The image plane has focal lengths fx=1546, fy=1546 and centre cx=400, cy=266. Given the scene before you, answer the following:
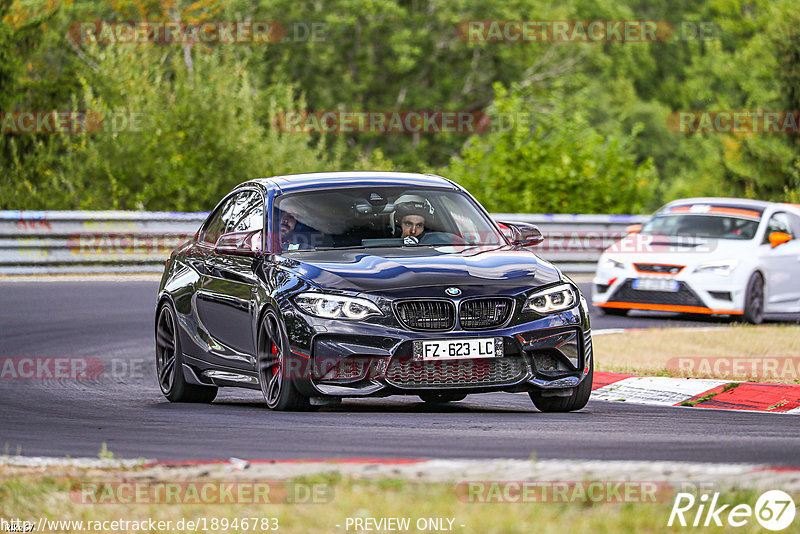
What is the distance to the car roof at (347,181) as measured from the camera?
10.6m

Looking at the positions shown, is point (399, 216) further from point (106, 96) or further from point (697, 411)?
point (106, 96)

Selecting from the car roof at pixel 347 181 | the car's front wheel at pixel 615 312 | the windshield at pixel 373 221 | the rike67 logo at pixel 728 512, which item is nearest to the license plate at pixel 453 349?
the windshield at pixel 373 221

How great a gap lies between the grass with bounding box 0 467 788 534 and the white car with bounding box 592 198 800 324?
13372 mm

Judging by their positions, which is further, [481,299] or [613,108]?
[613,108]

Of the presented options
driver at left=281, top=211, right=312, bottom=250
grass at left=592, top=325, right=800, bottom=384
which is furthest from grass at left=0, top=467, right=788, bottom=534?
grass at left=592, top=325, right=800, bottom=384

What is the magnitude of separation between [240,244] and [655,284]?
32.2 ft

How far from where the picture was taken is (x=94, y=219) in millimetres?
22281

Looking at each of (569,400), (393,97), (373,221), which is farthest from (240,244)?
(393,97)

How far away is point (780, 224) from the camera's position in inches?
800

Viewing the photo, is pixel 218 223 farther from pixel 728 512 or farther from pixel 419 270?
pixel 728 512

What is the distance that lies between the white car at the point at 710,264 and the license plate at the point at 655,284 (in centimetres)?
1

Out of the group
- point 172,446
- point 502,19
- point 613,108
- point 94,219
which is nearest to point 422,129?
point 502,19

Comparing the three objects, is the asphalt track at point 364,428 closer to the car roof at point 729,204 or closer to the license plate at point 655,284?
the license plate at point 655,284

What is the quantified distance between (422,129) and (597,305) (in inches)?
1304
